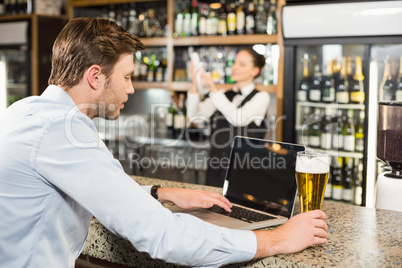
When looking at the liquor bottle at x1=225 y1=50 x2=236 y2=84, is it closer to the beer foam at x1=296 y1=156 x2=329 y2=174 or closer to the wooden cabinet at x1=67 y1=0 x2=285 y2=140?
the wooden cabinet at x1=67 y1=0 x2=285 y2=140

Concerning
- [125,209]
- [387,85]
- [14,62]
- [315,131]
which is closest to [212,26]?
[315,131]

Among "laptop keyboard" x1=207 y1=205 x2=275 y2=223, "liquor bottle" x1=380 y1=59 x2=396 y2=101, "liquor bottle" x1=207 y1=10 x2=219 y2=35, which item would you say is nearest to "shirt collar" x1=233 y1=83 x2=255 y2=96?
"liquor bottle" x1=207 y1=10 x2=219 y2=35

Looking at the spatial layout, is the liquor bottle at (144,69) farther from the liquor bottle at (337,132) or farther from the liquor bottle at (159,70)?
the liquor bottle at (337,132)

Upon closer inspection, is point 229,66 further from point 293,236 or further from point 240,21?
point 293,236

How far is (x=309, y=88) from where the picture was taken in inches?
140

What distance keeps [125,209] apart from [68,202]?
0.22m

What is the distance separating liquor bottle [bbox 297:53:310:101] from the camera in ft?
11.5

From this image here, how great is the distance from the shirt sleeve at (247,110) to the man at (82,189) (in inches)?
Answer: 85.0

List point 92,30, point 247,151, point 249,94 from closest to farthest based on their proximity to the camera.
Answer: point 92,30, point 247,151, point 249,94

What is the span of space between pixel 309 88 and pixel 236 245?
270cm

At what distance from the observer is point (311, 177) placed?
1280 millimetres

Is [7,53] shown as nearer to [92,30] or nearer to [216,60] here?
[216,60]

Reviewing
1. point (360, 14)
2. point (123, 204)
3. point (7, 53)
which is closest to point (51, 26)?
point (7, 53)

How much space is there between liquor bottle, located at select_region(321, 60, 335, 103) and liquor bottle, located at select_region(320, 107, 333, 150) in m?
0.10
